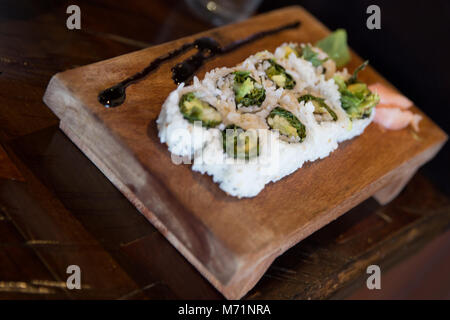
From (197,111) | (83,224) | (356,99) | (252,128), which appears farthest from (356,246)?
(83,224)

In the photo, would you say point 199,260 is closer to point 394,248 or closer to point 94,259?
point 94,259

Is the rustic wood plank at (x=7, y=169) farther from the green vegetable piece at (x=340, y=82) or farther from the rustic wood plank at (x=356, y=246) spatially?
the green vegetable piece at (x=340, y=82)

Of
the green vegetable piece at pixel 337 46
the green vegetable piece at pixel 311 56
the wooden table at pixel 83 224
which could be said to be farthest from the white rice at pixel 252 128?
the green vegetable piece at pixel 337 46

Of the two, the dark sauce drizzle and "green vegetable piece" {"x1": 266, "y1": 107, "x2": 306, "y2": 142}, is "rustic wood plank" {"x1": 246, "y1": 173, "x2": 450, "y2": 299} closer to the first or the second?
"green vegetable piece" {"x1": 266, "y1": 107, "x2": 306, "y2": 142}

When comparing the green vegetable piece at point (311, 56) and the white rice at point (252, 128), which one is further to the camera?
the green vegetable piece at point (311, 56)

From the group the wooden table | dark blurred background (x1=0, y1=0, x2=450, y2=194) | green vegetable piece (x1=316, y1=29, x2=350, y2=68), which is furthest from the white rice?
dark blurred background (x1=0, y1=0, x2=450, y2=194)
